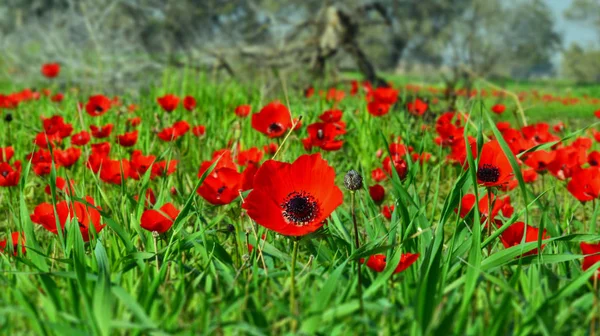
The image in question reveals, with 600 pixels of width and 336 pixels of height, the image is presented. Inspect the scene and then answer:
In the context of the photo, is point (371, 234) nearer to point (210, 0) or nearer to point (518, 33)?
point (210, 0)

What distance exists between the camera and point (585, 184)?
1.80 m

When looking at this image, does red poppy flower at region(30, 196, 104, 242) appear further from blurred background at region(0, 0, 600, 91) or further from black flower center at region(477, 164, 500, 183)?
blurred background at region(0, 0, 600, 91)

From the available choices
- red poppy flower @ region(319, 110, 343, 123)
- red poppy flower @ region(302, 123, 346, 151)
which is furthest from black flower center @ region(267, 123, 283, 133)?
red poppy flower @ region(319, 110, 343, 123)

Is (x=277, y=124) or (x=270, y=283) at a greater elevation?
(x=277, y=124)

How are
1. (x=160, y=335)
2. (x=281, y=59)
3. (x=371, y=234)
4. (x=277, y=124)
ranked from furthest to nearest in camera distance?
(x=281, y=59) → (x=277, y=124) → (x=371, y=234) → (x=160, y=335)

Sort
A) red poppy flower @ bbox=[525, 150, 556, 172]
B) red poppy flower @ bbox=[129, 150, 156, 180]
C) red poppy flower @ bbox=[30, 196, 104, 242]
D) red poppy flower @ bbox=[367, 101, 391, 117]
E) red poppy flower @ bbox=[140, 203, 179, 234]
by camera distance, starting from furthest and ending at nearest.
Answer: red poppy flower @ bbox=[367, 101, 391, 117] → red poppy flower @ bbox=[525, 150, 556, 172] → red poppy flower @ bbox=[129, 150, 156, 180] → red poppy flower @ bbox=[30, 196, 104, 242] → red poppy flower @ bbox=[140, 203, 179, 234]

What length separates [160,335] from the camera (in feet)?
3.21

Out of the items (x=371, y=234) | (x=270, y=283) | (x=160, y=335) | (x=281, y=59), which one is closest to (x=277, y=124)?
(x=371, y=234)

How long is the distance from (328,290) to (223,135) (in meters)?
2.35

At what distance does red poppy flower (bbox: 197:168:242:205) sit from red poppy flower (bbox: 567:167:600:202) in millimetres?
1006

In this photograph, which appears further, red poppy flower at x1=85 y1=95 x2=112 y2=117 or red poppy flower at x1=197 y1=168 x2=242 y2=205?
red poppy flower at x1=85 y1=95 x2=112 y2=117

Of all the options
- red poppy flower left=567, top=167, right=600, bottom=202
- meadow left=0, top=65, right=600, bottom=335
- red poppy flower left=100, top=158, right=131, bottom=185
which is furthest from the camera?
red poppy flower left=100, top=158, right=131, bottom=185

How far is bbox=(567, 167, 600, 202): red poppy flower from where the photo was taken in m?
1.73

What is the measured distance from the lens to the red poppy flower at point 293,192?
1.28 m
